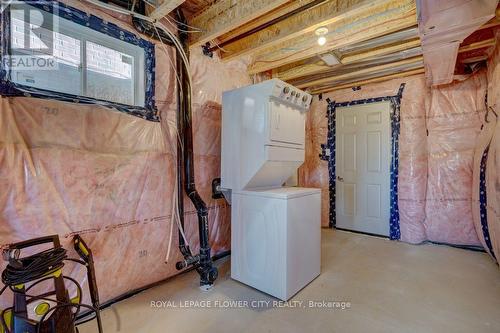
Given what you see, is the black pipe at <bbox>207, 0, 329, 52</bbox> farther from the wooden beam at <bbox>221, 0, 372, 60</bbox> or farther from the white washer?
the white washer

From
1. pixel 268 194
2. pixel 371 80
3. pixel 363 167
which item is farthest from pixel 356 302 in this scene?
pixel 371 80

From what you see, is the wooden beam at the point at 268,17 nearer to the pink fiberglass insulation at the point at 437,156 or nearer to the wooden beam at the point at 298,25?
the wooden beam at the point at 298,25

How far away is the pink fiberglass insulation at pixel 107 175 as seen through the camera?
152 centimetres

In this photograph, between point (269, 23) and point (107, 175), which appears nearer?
point (107, 175)

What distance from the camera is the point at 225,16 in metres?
2.12

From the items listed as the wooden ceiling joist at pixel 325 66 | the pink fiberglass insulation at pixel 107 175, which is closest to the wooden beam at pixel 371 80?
the wooden ceiling joist at pixel 325 66

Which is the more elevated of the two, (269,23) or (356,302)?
(269,23)

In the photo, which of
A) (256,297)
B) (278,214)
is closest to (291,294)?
(256,297)

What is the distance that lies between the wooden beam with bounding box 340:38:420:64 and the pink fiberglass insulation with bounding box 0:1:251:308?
1.65 metres

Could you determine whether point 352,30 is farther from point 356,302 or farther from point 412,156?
point 356,302

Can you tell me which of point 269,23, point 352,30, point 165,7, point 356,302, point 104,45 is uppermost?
point 269,23

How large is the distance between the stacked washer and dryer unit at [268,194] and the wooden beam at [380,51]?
3.26 ft

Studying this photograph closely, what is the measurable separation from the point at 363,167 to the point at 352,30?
7.17 ft

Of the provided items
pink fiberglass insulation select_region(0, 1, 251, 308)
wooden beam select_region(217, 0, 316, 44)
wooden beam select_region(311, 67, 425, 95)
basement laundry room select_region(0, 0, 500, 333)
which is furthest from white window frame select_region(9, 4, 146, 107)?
wooden beam select_region(311, 67, 425, 95)
